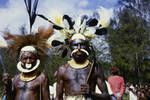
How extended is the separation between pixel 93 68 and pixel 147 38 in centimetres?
4779

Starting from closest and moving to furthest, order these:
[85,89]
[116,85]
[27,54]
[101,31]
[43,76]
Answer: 1. [85,89]
2. [43,76]
3. [27,54]
4. [101,31]
5. [116,85]

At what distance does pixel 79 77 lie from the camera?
28.9 feet

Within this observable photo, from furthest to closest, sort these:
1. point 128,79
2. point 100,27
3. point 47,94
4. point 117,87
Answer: point 128,79 → point 117,87 → point 100,27 → point 47,94

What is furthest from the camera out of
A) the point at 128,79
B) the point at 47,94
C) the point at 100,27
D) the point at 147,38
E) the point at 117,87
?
the point at 128,79

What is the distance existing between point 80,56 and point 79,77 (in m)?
0.30

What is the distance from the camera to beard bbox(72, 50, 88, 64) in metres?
8.84

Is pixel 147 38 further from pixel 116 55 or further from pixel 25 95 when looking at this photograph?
pixel 25 95

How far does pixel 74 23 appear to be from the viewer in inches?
375

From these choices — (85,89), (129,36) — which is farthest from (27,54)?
(129,36)

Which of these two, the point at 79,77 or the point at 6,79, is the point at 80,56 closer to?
the point at 79,77

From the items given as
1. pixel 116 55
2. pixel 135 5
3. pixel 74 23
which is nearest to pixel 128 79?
pixel 116 55

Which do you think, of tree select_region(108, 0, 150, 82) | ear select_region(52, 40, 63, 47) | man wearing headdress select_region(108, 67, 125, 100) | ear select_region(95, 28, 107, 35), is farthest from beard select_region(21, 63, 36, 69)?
tree select_region(108, 0, 150, 82)

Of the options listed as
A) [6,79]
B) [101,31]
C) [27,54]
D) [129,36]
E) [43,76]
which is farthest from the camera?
[129,36]

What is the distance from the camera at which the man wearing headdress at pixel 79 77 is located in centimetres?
870
